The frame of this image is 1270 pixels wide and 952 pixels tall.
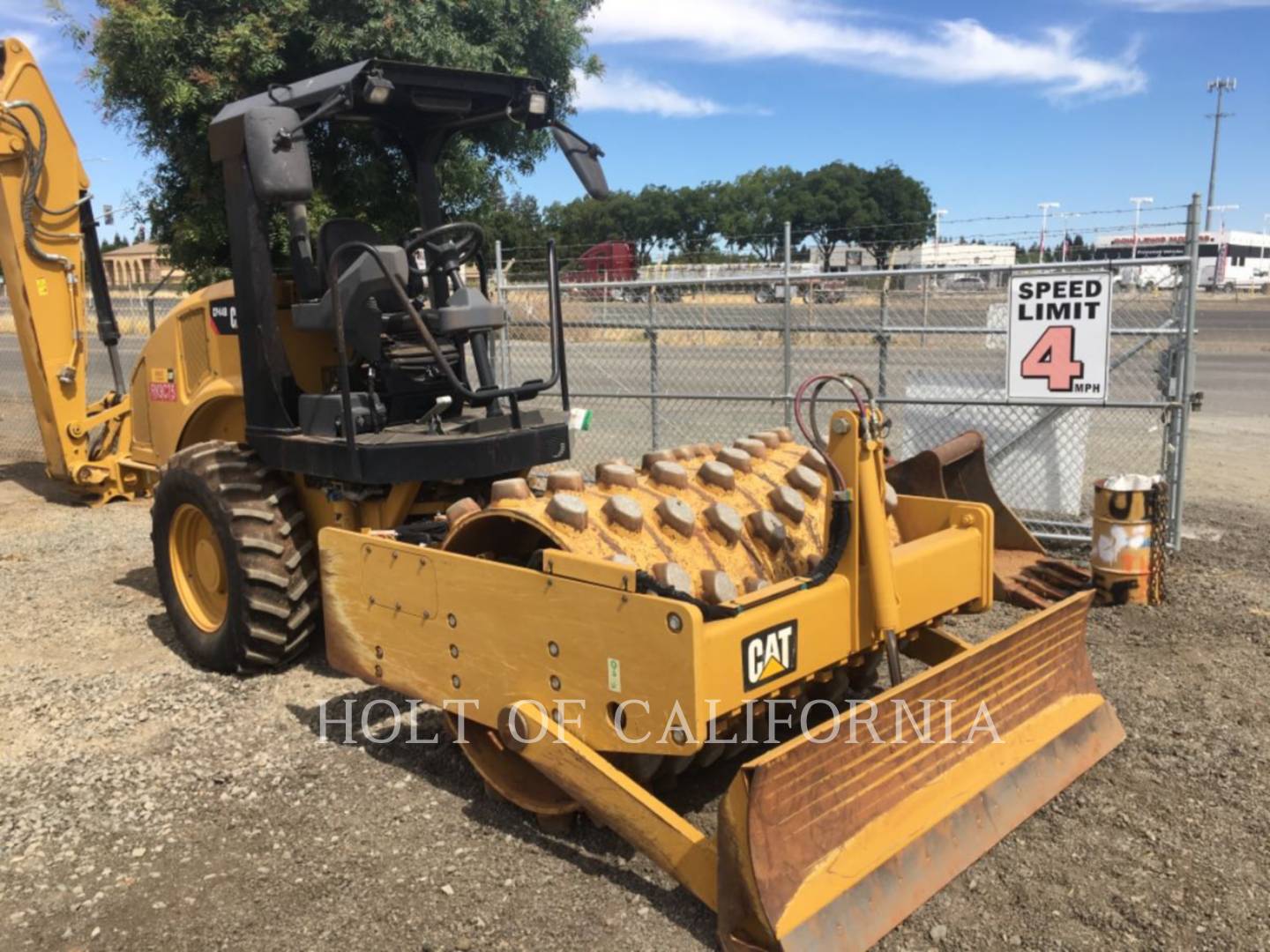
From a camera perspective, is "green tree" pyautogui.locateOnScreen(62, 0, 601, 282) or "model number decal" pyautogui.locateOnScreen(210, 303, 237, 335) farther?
"green tree" pyautogui.locateOnScreen(62, 0, 601, 282)

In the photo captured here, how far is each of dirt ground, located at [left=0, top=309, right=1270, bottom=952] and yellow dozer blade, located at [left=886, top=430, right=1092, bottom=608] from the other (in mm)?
572

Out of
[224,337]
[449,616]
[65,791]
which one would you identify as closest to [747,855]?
[449,616]

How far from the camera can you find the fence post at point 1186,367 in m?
6.43

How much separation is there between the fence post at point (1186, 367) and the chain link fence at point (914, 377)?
27mm

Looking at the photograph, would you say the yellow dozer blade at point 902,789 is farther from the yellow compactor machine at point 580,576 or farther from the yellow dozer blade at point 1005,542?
the yellow dozer blade at point 1005,542

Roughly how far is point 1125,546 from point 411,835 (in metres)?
4.36

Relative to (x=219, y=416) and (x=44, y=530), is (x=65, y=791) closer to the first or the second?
A: (x=219, y=416)

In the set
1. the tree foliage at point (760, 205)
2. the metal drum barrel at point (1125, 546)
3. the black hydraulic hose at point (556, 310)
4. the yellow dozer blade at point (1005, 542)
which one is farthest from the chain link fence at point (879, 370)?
the tree foliage at point (760, 205)

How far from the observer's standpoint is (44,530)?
8664 mm

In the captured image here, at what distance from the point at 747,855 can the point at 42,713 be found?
143 inches

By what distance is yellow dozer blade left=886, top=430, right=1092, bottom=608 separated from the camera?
485 cm

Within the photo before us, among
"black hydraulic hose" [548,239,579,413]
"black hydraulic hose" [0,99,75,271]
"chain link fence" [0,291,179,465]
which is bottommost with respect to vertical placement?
"chain link fence" [0,291,179,465]

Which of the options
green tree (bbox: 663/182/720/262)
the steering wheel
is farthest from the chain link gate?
green tree (bbox: 663/182/720/262)

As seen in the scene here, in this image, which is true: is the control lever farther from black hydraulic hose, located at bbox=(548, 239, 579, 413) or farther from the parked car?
the parked car
